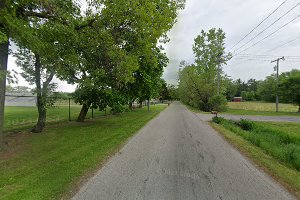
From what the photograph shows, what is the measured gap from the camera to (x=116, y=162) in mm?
5973

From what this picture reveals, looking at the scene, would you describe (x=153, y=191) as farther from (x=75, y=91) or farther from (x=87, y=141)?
(x=75, y=91)

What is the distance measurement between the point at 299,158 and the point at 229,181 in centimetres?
325

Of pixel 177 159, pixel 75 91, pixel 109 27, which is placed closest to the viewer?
pixel 177 159

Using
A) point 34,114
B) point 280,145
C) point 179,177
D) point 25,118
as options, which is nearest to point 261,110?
point 280,145

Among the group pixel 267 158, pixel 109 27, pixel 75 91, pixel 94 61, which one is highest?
pixel 109 27

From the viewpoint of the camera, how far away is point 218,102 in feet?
109

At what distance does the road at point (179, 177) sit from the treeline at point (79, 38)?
4466 mm

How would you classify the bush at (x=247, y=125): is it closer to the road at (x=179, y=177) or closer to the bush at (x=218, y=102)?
the road at (x=179, y=177)

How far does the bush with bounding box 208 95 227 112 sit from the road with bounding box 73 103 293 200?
26.4 m

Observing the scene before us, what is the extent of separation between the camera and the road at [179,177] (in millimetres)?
4008

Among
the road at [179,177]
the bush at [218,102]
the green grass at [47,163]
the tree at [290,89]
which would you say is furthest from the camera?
the tree at [290,89]

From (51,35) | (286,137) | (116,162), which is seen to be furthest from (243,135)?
(51,35)

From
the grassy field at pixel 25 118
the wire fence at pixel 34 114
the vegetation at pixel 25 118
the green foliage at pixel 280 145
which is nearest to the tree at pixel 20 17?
the wire fence at pixel 34 114

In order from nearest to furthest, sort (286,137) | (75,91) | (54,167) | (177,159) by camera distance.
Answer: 1. (54,167)
2. (177,159)
3. (286,137)
4. (75,91)
